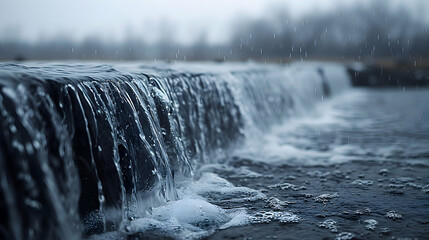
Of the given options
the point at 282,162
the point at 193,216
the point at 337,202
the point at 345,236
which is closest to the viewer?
the point at 345,236

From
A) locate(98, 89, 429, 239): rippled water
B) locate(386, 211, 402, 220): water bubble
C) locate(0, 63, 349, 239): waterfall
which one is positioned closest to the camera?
locate(0, 63, 349, 239): waterfall

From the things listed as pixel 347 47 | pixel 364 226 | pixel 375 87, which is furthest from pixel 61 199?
pixel 347 47

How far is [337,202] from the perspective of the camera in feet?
14.6

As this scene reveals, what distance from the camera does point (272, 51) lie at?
263 ft

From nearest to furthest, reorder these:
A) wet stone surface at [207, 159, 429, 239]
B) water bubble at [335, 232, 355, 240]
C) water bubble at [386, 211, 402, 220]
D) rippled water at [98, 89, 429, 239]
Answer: water bubble at [335, 232, 355, 240] → wet stone surface at [207, 159, 429, 239] → rippled water at [98, 89, 429, 239] → water bubble at [386, 211, 402, 220]

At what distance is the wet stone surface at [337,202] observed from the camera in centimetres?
369

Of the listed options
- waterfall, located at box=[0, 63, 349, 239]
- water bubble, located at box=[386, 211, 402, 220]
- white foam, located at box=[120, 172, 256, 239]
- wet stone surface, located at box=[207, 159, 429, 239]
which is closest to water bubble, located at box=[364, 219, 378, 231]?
wet stone surface, located at box=[207, 159, 429, 239]

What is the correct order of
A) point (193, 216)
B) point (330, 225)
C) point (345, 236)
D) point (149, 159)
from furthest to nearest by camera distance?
point (149, 159) < point (193, 216) < point (330, 225) < point (345, 236)

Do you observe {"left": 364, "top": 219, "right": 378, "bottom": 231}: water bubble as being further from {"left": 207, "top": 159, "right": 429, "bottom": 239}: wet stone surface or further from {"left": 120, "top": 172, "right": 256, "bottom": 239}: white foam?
{"left": 120, "top": 172, "right": 256, "bottom": 239}: white foam

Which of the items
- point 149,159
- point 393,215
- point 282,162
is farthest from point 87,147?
point 282,162

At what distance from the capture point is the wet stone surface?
145 inches

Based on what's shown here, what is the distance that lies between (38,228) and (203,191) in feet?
7.31

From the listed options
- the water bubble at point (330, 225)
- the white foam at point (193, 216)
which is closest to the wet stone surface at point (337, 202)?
the water bubble at point (330, 225)

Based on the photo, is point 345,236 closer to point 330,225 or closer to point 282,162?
point 330,225
